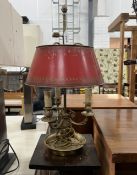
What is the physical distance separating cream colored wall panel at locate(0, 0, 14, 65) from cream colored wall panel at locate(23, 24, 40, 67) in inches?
16.6

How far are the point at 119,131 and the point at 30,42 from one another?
1070 millimetres

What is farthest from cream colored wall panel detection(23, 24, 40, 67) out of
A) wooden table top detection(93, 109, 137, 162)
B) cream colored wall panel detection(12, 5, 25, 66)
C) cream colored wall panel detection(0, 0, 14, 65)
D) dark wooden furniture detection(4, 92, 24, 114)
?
dark wooden furniture detection(4, 92, 24, 114)

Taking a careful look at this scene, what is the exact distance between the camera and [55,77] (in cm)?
73

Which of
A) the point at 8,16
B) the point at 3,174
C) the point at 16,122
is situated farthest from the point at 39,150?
the point at 16,122

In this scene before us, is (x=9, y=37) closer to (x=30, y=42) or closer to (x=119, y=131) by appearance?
(x=30, y=42)

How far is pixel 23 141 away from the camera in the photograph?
134 centimetres

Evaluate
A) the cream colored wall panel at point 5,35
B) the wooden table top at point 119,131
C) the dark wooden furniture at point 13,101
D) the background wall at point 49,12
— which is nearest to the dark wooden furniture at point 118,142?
the wooden table top at point 119,131

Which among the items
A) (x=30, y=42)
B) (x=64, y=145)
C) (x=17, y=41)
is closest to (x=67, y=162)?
(x=64, y=145)

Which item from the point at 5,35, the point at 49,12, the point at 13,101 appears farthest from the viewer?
the point at 49,12

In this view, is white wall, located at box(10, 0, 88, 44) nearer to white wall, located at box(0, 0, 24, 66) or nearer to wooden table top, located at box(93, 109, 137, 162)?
white wall, located at box(0, 0, 24, 66)

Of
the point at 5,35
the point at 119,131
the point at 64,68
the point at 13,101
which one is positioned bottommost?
the point at 13,101

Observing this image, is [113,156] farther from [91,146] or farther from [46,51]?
[46,51]

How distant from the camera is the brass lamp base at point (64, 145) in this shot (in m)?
0.84

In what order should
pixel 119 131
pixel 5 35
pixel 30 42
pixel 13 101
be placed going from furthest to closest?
pixel 13 101
pixel 30 42
pixel 5 35
pixel 119 131
